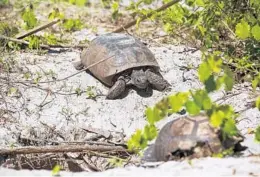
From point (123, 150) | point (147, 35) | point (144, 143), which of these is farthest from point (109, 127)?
point (147, 35)

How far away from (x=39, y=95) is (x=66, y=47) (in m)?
1.28

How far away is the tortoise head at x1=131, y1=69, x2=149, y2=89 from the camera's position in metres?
5.42

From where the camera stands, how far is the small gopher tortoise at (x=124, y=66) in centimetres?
547

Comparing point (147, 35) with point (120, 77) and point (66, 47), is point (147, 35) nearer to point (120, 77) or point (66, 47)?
point (66, 47)

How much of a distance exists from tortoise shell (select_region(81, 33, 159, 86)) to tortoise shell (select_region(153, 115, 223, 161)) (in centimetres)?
159

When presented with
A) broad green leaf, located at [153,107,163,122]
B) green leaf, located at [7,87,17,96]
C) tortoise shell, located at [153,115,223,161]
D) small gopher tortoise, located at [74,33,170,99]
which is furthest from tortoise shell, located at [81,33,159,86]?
broad green leaf, located at [153,107,163,122]

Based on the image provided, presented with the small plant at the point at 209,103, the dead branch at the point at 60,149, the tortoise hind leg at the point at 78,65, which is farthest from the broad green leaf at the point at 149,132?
the tortoise hind leg at the point at 78,65

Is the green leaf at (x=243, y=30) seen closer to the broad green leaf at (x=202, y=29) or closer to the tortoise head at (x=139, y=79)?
the broad green leaf at (x=202, y=29)

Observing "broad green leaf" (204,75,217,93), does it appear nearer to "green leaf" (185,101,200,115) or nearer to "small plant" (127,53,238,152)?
"small plant" (127,53,238,152)

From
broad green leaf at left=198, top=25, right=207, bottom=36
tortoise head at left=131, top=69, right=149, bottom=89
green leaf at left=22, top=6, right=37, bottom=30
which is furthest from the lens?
green leaf at left=22, top=6, right=37, bottom=30

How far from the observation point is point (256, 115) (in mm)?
4781

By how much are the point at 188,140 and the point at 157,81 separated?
1711 mm

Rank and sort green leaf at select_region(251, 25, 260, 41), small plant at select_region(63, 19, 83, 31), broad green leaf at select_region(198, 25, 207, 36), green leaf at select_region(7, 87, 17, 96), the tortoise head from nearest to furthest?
1. green leaf at select_region(251, 25, 260, 41)
2. green leaf at select_region(7, 87, 17, 96)
3. the tortoise head
4. broad green leaf at select_region(198, 25, 207, 36)
5. small plant at select_region(63, 19, 83, 31)

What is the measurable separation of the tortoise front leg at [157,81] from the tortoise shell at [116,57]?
12 centimetres
